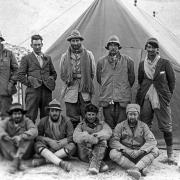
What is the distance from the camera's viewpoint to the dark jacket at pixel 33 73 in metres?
4.82

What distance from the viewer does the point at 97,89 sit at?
5.61 m

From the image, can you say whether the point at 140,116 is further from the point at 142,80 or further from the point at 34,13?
the point at 34,13

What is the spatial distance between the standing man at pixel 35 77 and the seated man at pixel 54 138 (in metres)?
0.25

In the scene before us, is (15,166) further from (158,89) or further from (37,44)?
(158,89)

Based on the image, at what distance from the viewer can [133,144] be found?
177 inches

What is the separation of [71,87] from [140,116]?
0.97m

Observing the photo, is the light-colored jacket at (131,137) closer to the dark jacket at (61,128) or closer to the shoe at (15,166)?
the dark jacket at (61,128)

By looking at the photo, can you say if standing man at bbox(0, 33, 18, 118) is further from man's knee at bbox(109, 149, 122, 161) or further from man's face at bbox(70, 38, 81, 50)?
man's knee at bbox(109, 149, 122, 161)

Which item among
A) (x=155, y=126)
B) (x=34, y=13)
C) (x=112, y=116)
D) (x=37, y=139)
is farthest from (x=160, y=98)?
(x=34, y=13)

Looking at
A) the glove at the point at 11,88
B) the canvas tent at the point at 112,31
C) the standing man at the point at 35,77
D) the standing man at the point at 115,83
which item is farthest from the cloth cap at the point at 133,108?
the glove at the point at 11,88

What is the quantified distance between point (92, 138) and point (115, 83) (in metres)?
0.79

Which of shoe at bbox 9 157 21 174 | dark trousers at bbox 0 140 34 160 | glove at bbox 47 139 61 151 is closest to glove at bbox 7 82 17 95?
dark trousers at bbox 0 140 34 160

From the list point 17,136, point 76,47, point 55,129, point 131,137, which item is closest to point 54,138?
point 55,129

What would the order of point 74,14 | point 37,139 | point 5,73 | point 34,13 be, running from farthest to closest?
point 34,13 < point 74,14 < point 5,73 < point 37,139
